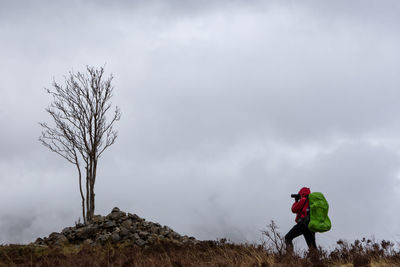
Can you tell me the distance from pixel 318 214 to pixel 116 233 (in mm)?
9180

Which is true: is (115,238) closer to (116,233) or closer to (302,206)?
(116,233)

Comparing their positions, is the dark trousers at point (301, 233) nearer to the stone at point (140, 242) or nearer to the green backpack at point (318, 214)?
the green backpack at point (318, 214)

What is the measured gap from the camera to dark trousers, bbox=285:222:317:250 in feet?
26.0

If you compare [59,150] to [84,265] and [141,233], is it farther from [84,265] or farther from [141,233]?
[84,265]

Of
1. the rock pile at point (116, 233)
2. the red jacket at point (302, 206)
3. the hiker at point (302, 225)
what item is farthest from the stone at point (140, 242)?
the red jacket at point (302, 206)

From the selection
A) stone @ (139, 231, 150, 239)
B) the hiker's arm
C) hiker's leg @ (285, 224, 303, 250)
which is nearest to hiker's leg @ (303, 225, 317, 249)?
hiker's leg @ (285, 224, 303, 250)

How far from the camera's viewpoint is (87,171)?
17.3m

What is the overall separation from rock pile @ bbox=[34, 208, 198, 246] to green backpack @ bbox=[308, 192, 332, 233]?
7565 mm

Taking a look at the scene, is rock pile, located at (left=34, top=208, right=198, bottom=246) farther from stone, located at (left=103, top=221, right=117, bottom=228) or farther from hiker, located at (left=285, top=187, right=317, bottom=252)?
hiker, located at (left=285, top=187, right=317, bottom=252)

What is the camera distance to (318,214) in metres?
7.84

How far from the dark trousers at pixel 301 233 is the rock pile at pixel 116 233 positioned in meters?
7.14

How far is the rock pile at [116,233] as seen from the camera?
46.2 ft

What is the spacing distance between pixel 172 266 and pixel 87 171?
39.4 ft

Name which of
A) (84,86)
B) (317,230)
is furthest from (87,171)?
(317,230)
